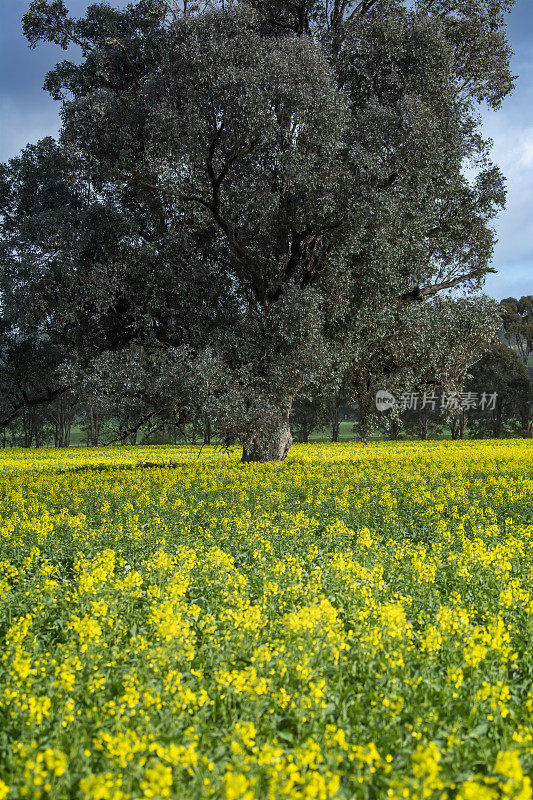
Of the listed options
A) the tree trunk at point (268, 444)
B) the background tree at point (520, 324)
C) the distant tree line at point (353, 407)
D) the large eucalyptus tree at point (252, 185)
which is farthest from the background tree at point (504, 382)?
the tree trunk at point (268, 444)

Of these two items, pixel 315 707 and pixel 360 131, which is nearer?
pixel 315 707

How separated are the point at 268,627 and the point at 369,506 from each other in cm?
561

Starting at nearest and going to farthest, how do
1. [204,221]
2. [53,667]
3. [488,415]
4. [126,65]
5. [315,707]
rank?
[315,707] < [53,667] < [126,65] < [204,221] < [488,415]

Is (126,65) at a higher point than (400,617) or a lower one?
higher

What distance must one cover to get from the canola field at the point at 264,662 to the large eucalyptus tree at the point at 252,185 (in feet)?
27.8

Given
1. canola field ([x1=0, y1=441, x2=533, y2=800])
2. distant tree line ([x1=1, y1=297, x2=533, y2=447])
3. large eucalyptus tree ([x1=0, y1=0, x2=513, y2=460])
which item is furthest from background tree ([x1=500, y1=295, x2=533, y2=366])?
canola field ([x1=0, y1=441, x2=533, y2=800])

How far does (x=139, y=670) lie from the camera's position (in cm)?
470

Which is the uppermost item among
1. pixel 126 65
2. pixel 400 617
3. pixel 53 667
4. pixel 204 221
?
pixel 126 65

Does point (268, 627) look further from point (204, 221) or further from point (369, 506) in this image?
point (204, 221)

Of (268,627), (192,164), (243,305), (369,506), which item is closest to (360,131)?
(192,164)

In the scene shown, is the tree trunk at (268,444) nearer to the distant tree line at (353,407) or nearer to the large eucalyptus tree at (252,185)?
the large eucalyptus tree at (252,185)

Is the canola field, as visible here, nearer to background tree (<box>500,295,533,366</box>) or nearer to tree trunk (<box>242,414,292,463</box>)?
tree trunk (<box>242,414,292,463</box>)

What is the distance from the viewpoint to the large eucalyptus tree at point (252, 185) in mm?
15805

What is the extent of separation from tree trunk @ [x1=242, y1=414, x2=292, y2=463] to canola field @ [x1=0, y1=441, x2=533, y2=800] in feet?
25.5
